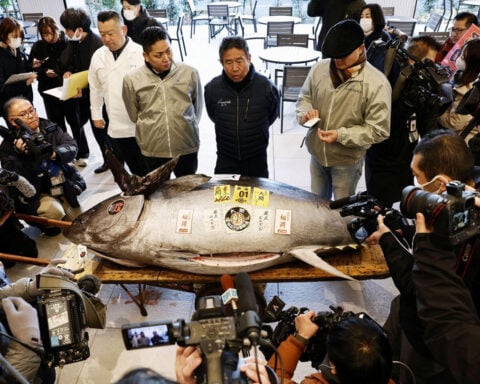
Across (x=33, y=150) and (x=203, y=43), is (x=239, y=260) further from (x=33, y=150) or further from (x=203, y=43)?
(x=203, y=43)

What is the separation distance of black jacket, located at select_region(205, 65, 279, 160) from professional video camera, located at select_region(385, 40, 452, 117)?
78cm

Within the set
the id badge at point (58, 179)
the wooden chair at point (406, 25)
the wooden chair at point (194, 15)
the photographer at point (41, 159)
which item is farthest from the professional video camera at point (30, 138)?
the wooden chair at point (194, 15)

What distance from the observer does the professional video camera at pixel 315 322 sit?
1486 millimetres

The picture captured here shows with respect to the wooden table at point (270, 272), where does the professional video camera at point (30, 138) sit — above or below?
above

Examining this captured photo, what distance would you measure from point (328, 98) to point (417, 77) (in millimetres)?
566

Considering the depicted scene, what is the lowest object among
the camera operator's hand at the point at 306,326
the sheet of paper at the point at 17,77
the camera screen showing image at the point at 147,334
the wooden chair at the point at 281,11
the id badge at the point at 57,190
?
the id badge at the point at 57,190

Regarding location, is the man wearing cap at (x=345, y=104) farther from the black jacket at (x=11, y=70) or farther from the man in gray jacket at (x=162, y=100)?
the black jacket at (x=11, y=70)

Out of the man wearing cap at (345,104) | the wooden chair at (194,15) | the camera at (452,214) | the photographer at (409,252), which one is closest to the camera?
the camera at (452,214)

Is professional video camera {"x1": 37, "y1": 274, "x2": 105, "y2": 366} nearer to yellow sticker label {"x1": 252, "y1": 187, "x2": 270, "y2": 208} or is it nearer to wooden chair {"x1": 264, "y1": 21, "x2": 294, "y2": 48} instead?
yellow sticker label {"x1": 252, "y1": 187, "x2": 270, "y2": 208}

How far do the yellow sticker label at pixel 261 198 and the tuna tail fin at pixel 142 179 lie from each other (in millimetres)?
493

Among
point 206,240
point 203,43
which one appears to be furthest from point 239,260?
point 203,43

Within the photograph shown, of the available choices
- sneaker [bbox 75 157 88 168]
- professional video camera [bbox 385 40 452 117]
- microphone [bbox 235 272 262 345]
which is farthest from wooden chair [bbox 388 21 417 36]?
microphone [bbox 235 272 262 345]

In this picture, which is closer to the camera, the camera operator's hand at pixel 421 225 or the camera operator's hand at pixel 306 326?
the camera operator's hand at pixel 421 225

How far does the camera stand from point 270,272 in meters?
2.32
